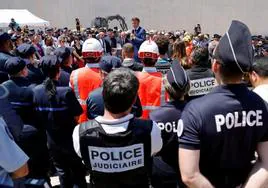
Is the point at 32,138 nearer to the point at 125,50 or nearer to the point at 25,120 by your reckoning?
the point at 25,120

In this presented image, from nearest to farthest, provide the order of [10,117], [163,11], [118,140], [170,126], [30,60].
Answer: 1. [118,140]
2. [170,126]
3. [10,117]
4. [30,60]
5. [163,11]

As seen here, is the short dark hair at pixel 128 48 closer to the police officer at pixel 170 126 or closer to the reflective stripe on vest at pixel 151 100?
the reflective stripe on vest at pixel 151 100

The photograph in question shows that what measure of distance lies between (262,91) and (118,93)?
4.66 ft

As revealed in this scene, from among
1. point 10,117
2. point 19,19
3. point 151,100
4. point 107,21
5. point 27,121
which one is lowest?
point 107,21

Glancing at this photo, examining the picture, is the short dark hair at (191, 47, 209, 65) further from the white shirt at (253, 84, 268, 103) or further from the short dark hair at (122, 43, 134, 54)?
the short dark hair at (122, 43, 134, 54)

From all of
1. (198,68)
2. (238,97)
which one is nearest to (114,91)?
(238,97)

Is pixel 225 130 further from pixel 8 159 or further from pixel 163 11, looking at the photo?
pixel 163 11

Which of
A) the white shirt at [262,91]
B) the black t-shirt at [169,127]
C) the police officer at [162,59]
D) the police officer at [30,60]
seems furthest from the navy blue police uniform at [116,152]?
the police officer at [30,60]

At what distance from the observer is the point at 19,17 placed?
23.0 m

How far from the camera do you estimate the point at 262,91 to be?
2943 mm

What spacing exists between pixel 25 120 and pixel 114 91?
2078 millimetres

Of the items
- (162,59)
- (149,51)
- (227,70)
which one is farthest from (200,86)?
(227,70)

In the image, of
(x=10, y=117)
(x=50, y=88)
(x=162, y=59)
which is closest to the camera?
(x=10, y=117)

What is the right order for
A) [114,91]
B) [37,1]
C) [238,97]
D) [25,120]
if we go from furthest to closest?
[37,1]
[25,120]
[114,91]
[238,97]
